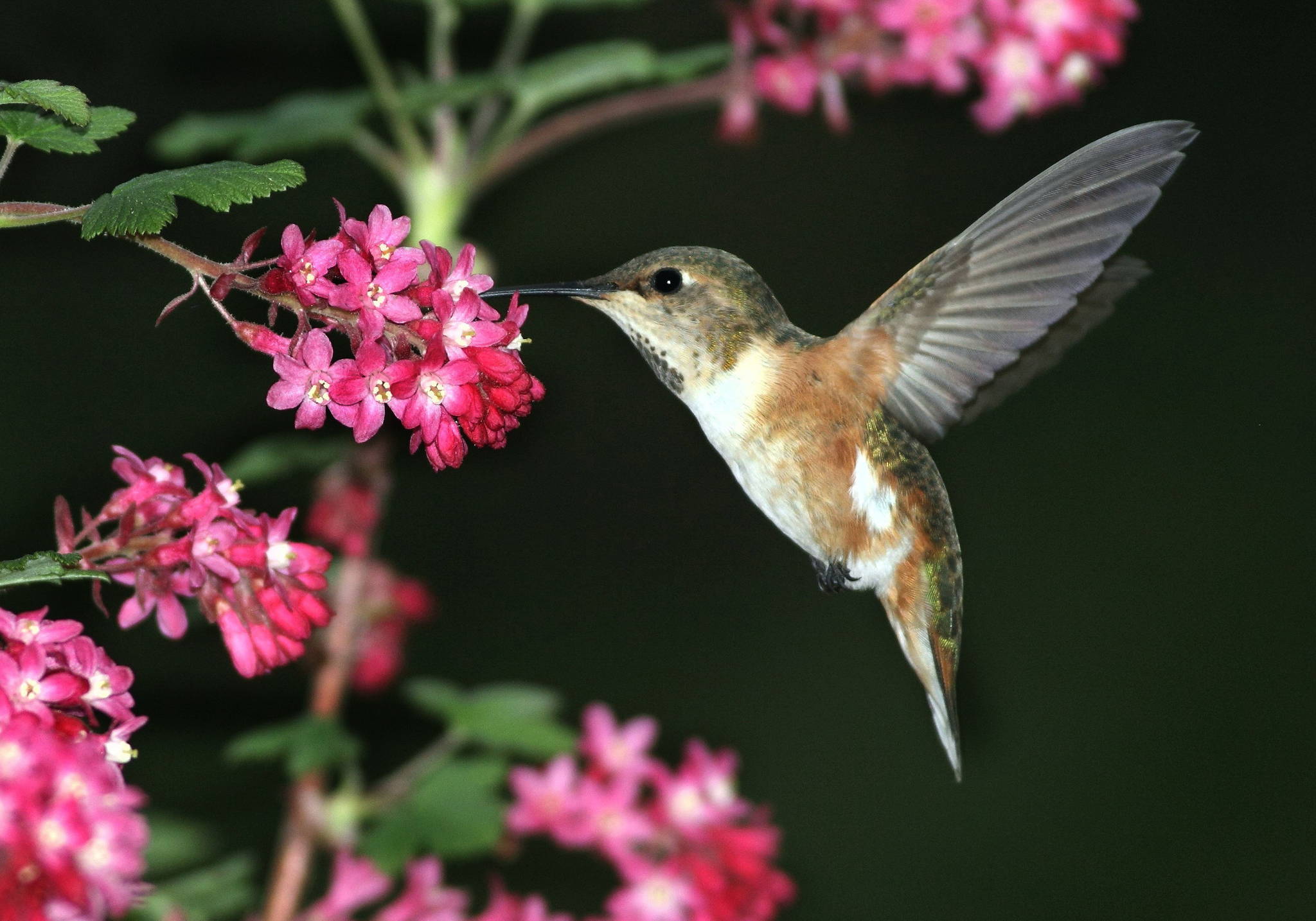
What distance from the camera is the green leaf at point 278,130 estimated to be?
2.38 meters

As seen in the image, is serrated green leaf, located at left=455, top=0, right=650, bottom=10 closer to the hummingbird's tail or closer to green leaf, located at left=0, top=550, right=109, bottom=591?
the hummingbird's tail

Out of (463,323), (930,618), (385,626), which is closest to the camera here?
(463,323)

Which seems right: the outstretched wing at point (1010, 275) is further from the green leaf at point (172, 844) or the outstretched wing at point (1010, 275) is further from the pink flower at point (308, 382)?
the green leaf at point (172, 844)

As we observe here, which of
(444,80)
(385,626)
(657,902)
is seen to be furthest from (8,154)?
(385,626)

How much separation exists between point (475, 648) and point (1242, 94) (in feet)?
11.5

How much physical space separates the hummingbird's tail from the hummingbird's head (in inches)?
18.2

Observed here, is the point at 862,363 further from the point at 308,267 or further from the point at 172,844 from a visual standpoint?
the point at 172,844

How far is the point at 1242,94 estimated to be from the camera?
17.6 ft

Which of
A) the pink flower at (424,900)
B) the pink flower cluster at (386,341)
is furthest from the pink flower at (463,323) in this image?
the pink flower at (424,900)

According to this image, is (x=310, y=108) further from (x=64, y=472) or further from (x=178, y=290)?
(x=64, y=472)

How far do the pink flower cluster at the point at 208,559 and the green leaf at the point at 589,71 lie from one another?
4.10ft

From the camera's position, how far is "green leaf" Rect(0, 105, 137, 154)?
134 cm

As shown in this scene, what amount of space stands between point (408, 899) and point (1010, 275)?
4.39 ft

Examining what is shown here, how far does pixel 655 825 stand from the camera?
8.03ft
